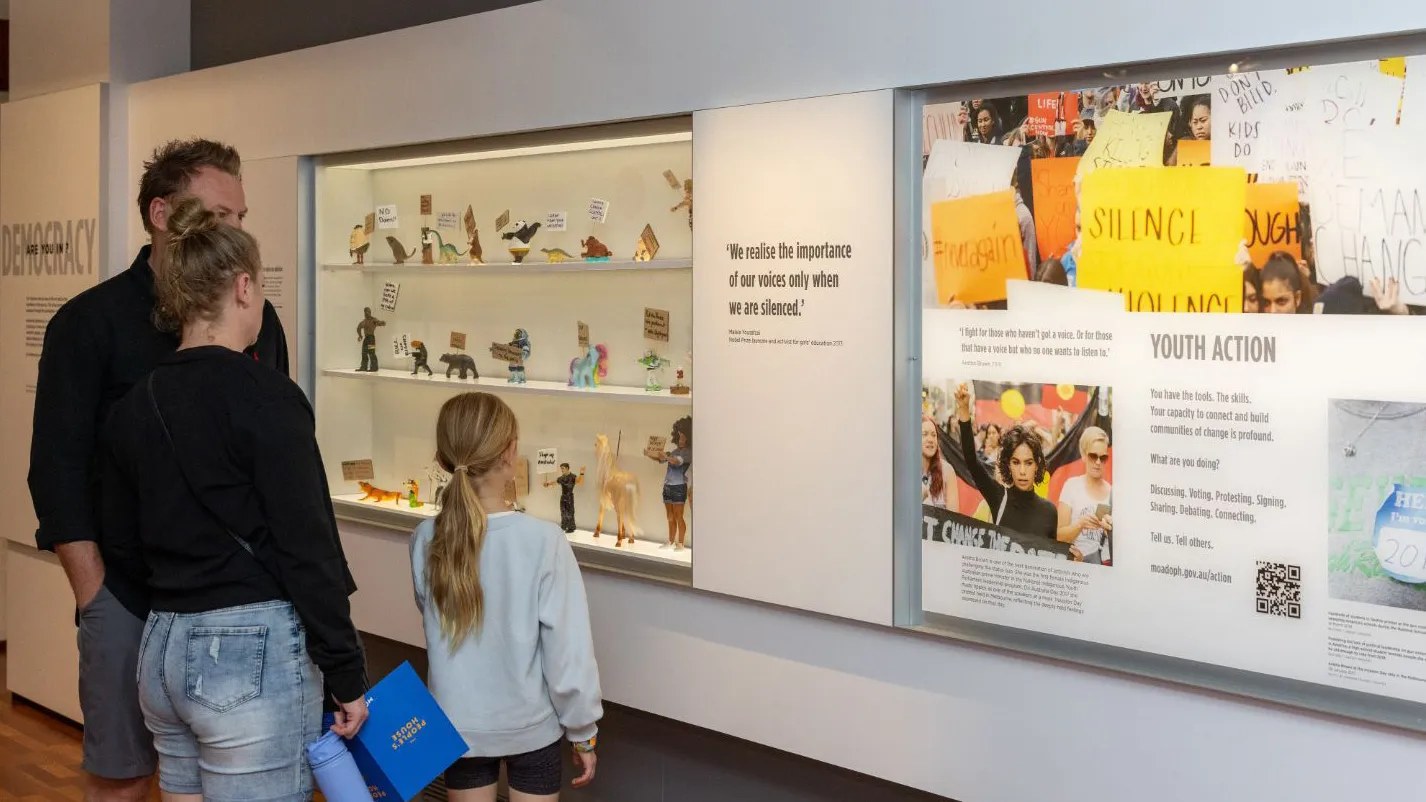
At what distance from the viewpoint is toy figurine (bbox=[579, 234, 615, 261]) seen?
4.22 meters

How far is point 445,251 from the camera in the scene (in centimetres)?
475

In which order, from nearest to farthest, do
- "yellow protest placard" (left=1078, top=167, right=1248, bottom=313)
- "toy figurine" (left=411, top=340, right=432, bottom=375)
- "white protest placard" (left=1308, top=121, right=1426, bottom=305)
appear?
"white protest placard" (left=1308, top=121, right=1426, bottom=305), "yellow protest placard" (left=1078, top=167, right=1248, bottom=313), "toy figurine" (left=411, top=340, right=432, bottom=375)

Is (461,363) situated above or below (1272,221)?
below

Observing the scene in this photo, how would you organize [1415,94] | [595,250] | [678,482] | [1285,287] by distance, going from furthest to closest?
1. [595,250]
2. [678,482]
3. [1285,287]
4. [1415,94]

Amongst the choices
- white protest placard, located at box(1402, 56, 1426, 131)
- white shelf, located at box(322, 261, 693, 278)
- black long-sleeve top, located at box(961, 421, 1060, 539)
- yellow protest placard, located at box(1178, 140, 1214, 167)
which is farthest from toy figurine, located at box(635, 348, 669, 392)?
white protest placard, located at box(1402, 56, 1426, 131)

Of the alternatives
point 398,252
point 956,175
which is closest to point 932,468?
point 956,175

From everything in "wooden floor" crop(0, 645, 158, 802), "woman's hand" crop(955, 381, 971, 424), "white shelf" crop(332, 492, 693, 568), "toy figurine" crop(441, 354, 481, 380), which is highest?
"toy figurine" crop(441, 354, 481, 380)

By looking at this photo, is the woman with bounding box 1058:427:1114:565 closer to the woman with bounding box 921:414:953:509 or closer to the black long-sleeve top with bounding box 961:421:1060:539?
the black long-sleeve top with bounding box 961:421:1060:539

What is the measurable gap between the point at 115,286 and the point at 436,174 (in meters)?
2.24

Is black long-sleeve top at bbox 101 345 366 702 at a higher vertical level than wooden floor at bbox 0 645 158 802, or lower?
higher

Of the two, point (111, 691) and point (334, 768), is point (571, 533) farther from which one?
point (334, 768)

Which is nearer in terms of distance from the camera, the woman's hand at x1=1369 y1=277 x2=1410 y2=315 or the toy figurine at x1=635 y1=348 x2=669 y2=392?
the woman's hand at x1=1369 y1=277 x2=1410 y2=315

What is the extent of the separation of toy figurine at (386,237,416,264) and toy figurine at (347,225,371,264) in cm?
11

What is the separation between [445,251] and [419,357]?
0.45 m
